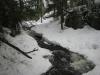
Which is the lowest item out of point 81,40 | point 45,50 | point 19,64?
point 45,50

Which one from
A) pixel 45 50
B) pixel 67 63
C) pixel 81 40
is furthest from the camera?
pixel 81 40

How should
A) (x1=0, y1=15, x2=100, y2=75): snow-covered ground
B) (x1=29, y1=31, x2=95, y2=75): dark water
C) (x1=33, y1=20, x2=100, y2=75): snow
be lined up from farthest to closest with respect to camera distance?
(x1=33, y1=20, x2=100, y2=75): snow, (x1=29, y1=31, x2=95, y2=75): dark water, (x1=0, y1=15, x2=100, y2=75): snow-covered ground

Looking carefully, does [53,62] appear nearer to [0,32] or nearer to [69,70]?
[69,70]

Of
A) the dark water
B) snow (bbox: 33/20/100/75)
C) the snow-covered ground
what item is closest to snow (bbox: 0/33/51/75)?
the snow-covered ground

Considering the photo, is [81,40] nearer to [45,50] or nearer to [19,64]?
[45,50]

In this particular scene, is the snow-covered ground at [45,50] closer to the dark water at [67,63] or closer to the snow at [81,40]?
the snow at [81,40]

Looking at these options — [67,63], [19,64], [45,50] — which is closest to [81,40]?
[45,50]

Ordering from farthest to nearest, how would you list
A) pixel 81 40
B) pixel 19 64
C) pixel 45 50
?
pixel 81 40 → pixel 45 50 → pixel 19 64

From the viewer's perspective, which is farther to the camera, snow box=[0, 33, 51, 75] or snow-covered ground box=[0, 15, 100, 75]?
snow-covered ground box=[0, 15, 100, 75]

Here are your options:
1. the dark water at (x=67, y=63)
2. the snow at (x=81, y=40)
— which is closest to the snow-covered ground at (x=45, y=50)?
the snow at (x=81, y=40)

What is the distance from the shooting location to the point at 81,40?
14.1 metres

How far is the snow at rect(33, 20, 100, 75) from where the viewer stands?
11.4 meters

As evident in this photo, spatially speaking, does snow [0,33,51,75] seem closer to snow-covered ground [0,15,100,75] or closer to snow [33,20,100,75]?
snow-covered ground [0,15,100,75]

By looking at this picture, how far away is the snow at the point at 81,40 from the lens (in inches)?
447
